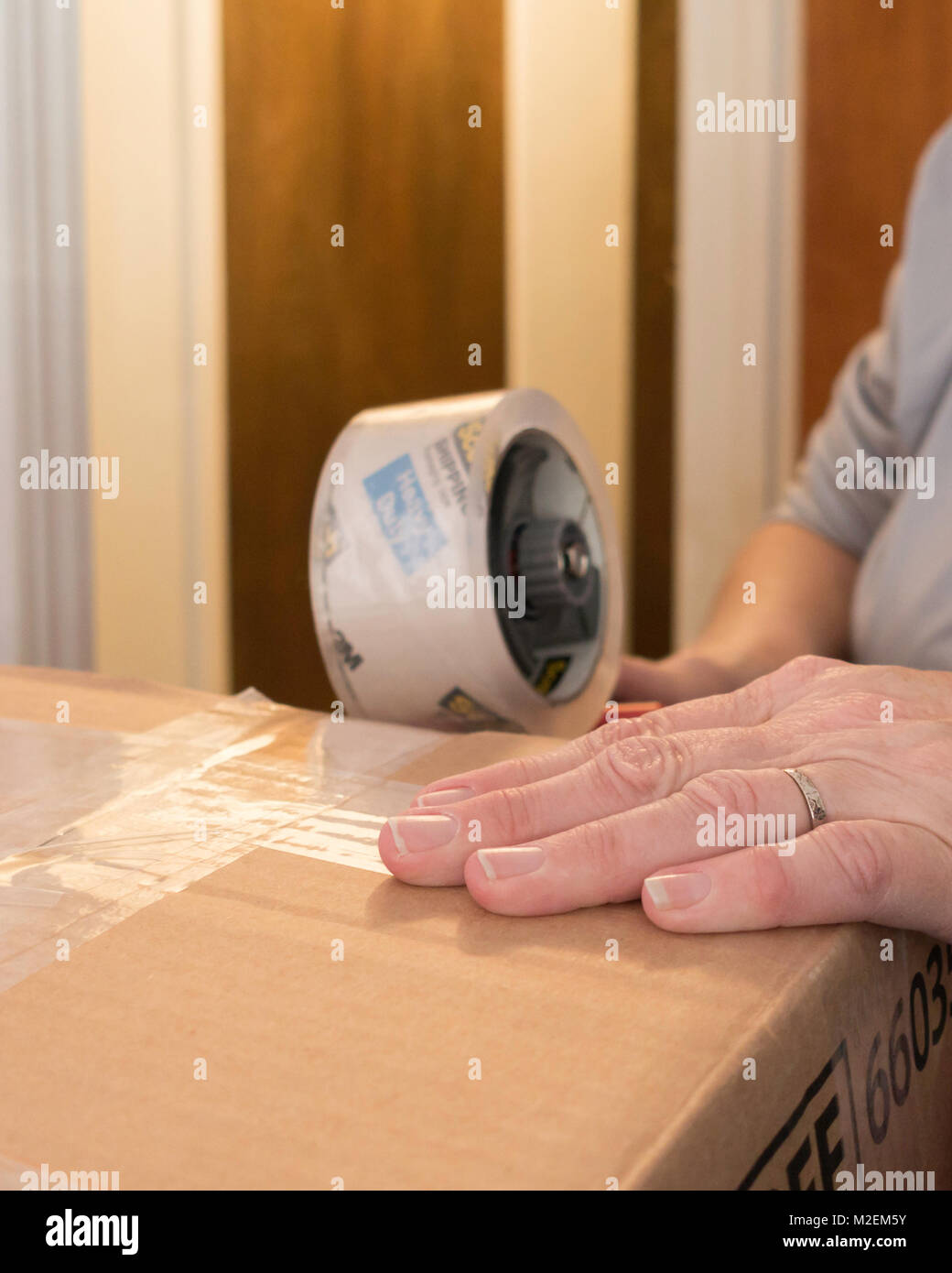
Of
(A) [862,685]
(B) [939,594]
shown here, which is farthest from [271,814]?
Result: (B) [939,594]

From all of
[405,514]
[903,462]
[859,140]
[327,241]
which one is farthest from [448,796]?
[859,140]

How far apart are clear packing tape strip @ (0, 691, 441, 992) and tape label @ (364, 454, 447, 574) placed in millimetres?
98

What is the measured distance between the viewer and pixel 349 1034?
327mm

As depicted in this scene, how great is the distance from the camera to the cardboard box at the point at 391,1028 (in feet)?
0.91

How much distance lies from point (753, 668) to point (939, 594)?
169 mm

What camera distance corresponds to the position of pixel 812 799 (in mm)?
450

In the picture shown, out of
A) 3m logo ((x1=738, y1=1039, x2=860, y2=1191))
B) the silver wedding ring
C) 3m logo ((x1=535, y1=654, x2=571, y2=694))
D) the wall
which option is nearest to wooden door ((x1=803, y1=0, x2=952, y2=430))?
the wall

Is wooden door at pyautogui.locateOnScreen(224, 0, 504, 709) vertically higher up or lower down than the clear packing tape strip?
higher up

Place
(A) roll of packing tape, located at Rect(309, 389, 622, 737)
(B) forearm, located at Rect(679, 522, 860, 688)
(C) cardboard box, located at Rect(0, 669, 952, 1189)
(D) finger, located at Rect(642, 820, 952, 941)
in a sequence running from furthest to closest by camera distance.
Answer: (B) forearm, located at Rect(679, 522, 860, 688)
(A) roll of packing tape, located at Rect(309, 389, 622, 737)
(D) finger, located at Rect(642, 820, 952, 941)
(C) cardboard box, located at Rect(0, 669, 952, 1189)

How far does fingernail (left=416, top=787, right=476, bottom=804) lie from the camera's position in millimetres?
473

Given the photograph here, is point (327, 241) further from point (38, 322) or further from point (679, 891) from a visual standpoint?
point (679, 891)

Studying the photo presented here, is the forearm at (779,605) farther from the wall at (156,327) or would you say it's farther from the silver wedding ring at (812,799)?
the wall at (156,327)

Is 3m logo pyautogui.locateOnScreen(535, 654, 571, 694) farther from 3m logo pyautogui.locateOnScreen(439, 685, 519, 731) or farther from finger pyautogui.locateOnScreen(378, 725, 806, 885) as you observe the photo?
finger pyautogui.locateOnScreen(378, 725, 806, 885)

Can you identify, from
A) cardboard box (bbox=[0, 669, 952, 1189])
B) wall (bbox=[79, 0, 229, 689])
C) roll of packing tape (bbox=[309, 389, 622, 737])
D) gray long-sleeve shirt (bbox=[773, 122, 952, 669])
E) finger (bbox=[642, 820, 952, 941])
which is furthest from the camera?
wall (bbox=[79, 0, 229, 689])
